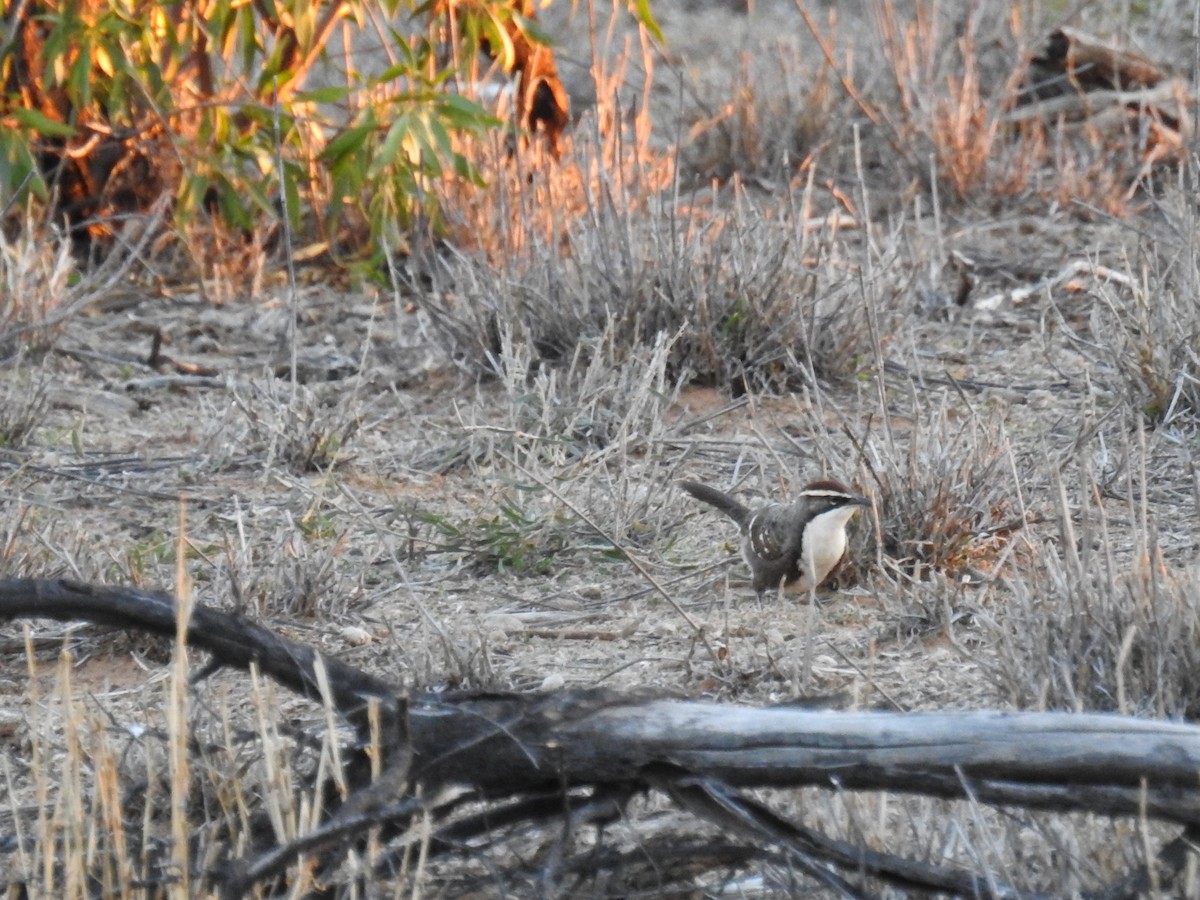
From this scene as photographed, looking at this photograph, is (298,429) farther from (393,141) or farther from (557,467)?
(393,141)

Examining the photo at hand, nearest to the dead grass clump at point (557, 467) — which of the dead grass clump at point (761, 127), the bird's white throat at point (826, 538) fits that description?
the bird's white throat at point (826, 538)

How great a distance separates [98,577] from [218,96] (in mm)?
3883

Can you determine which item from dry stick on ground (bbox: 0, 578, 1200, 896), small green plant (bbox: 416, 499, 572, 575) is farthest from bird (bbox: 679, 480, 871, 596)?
dry stick on ground (bbox: 0, 578, 1200, 896)

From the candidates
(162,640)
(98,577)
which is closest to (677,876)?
(162,640)

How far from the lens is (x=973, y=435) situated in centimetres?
470

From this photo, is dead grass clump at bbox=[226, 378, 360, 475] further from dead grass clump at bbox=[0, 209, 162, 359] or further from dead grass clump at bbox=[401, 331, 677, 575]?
dead grass clump at bbox=[0, 209, 162, 359]

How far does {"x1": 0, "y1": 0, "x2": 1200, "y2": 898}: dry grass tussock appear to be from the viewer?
2889 millimetres

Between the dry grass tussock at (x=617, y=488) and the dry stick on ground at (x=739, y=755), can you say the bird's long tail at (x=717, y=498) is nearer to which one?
the dry grass tussock at (x=617, y=488)

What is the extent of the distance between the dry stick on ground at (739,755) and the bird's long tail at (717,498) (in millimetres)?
2258

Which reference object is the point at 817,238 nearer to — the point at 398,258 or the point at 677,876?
the point at 398,258

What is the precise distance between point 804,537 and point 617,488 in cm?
76

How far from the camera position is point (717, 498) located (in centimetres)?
502

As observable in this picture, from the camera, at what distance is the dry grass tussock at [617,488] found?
114 inches

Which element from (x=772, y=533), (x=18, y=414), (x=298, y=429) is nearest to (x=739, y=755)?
(x=772, y=533)
